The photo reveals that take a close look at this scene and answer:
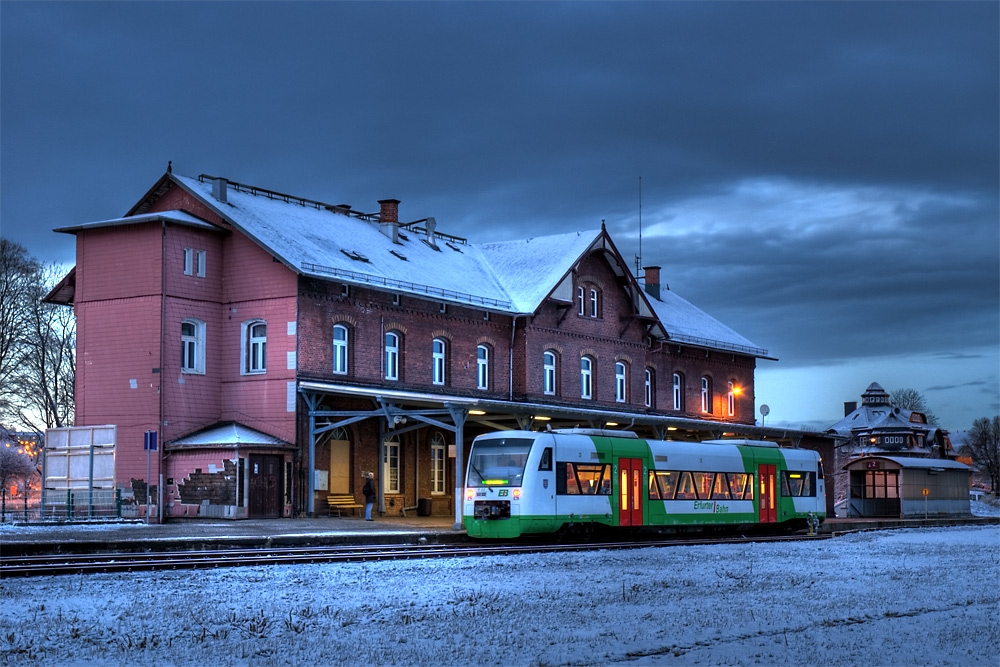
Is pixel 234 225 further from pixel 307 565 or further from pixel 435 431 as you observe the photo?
pixel 307 565

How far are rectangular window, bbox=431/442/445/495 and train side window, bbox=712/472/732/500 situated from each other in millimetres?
11184

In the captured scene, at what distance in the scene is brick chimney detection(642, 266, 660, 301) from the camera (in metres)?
57.7

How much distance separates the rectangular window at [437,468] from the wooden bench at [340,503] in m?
4.36

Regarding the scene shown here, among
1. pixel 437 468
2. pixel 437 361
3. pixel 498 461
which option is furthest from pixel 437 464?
pixel 498 461

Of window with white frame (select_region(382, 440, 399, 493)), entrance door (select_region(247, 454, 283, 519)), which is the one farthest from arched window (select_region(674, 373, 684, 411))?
entrance door (select_region(247, 454, 283, 519))

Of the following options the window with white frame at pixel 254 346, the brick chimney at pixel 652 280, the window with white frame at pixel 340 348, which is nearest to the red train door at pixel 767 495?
the window with white frame at pixel 340 348

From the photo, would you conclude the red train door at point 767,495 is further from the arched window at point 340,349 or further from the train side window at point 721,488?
the arched window at point 340,349

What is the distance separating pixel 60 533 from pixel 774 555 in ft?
49.7

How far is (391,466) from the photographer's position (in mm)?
39250

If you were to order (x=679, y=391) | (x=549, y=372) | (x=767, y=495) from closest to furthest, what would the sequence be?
1. (x=767, y=495)
2. (x=549, y=372)
3. (x=679, y=391)

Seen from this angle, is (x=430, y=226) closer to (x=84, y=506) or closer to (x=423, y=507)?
(x=423, y=507)

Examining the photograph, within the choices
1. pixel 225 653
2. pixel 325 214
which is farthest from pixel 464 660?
pixel 325 214

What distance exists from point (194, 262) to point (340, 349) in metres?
5.10

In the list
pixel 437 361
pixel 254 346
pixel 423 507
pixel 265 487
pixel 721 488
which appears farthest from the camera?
pixel 437 361
